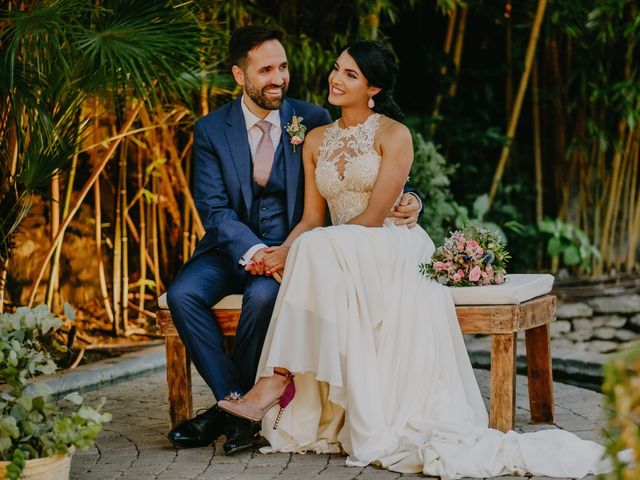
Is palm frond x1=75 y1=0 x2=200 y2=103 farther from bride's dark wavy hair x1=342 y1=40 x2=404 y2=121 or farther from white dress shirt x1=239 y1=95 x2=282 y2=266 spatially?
bride's dark wavy hair x1=342 y1=40 x2=404 y2=121

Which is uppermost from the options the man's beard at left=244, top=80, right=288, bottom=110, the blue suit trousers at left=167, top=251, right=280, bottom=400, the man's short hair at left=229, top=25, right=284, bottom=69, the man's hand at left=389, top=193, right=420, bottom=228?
the man's short hair at left=229, top=25, right=284, bottom=69

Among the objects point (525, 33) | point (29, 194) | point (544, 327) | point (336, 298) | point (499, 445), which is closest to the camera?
point (499, 445)

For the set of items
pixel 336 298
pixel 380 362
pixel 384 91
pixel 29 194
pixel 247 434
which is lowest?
pixel 247 434

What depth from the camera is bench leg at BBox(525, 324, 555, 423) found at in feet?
13.4

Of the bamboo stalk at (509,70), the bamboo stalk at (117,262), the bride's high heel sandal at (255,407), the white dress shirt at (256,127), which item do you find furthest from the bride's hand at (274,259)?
the bamboo stalk at (509,70)

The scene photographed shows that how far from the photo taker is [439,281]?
384 cm

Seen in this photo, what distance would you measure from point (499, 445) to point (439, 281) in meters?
0.73

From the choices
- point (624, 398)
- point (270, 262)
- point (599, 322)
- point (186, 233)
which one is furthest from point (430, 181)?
point (624, 398)

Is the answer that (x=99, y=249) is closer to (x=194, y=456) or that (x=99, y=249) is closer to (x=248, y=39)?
(x=248, y=39)

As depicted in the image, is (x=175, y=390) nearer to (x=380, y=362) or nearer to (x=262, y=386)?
(x=262, y=386)

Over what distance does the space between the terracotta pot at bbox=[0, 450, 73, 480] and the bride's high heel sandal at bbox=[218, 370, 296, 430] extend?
717 millimetres

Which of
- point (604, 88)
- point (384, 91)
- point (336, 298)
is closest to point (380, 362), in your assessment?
point (336, 298)

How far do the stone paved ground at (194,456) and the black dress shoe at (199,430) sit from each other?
0.03 metres

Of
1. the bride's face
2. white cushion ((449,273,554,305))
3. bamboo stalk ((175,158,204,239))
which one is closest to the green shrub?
bamboo stalk ((175,158,204,239))
